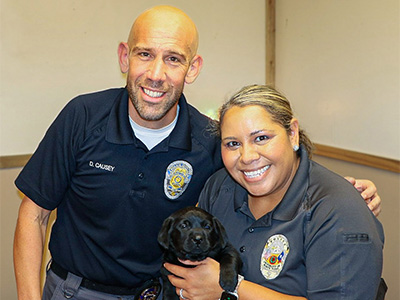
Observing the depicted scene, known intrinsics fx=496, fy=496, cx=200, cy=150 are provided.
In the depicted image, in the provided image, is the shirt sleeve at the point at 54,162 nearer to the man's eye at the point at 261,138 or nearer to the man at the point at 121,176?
the man at the point at 121,176

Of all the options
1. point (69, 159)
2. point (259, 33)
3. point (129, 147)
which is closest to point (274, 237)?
point (129, 147)

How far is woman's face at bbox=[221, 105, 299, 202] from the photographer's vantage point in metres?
1.62

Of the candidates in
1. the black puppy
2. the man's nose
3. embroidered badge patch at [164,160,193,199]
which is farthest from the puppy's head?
the man's nose

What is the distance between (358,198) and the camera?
152 cm

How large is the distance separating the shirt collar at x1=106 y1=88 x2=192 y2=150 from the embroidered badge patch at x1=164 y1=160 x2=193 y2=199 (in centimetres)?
7

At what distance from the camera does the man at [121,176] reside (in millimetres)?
1864

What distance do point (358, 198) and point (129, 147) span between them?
2.85ft

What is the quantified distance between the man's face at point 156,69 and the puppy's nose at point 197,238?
0.47 metres

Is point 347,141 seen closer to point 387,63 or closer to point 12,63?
point 387,63

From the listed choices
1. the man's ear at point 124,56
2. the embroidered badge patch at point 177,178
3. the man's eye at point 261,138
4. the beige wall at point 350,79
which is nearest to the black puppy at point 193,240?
the embroidered badge patch at point 177,178

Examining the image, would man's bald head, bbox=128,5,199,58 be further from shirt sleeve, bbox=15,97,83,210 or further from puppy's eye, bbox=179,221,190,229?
puppy's eye, bbox=179,221,190,229

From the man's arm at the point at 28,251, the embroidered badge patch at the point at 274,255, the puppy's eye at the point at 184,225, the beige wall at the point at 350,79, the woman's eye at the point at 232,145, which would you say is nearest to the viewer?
the embroidered badge patch at the point at 274,255

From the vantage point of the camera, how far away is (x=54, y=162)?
188 centimetres

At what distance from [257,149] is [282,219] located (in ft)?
0.78
